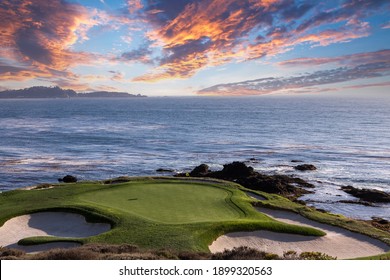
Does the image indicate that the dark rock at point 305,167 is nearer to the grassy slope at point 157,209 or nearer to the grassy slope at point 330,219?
the grassy slope at point 157,209

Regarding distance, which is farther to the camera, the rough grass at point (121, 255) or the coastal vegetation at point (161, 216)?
the coastal vegetation at point (161, 216)

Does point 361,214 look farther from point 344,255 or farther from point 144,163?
point 144,163

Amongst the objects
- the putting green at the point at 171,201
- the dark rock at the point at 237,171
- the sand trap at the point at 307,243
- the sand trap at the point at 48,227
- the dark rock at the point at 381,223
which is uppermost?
the putting green at the point at 171,201

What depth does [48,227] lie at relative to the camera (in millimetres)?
22250

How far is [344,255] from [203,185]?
46.5 feet

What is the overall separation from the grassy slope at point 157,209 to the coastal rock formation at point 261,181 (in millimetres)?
9822

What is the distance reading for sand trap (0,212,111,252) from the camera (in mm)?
20156

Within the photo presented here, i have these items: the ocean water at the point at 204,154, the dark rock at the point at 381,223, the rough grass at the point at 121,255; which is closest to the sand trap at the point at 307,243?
the rough grass at the point at 121,255

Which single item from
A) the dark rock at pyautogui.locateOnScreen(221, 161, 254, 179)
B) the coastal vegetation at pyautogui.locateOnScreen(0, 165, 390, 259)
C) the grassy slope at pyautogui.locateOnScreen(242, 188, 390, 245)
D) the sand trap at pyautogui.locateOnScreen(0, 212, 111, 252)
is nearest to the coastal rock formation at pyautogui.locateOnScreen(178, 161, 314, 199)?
the dark rock at pyautogui.locateOnScreen(221, 161, 254, 179)

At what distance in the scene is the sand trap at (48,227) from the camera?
20156mm

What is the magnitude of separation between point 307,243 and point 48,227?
1568 cm

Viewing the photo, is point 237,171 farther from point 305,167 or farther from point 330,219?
point 330,219

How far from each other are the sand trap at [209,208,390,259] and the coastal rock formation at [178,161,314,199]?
18.3 meters

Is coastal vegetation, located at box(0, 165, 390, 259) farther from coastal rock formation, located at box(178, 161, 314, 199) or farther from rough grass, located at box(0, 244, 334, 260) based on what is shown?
coastal rock formation, located at box(178, 161, 314, 199)
